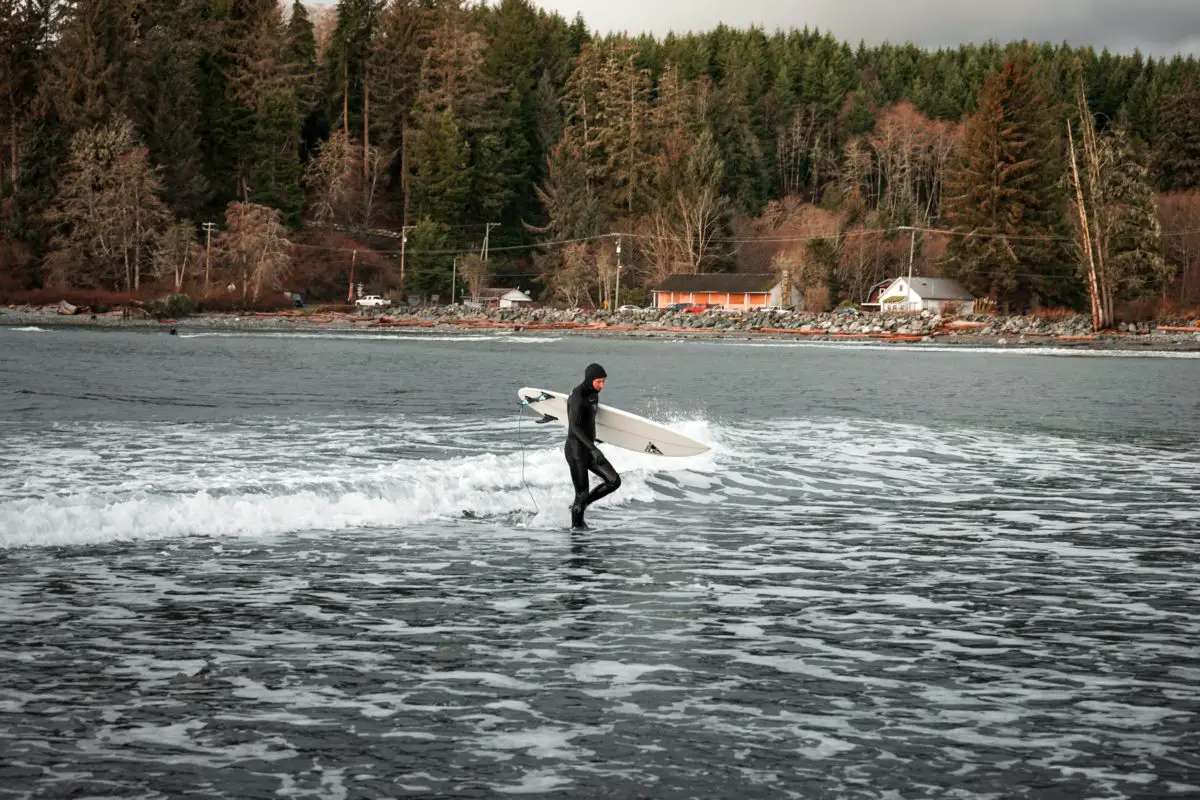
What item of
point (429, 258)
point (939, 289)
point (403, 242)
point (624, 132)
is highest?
point (624, 132)

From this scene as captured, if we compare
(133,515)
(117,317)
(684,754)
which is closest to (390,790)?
(684,754)

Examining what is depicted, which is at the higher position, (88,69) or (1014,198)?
(88,69)

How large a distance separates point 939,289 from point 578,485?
11199 cm

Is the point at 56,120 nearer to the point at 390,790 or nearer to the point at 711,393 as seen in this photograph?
the point at 711,393

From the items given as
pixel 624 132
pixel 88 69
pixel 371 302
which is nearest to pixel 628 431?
pixel 371 302

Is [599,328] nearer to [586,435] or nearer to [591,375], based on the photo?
[586,435]

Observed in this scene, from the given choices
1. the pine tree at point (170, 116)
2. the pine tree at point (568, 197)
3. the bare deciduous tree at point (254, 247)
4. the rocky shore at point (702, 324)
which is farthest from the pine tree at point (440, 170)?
the pine tree at point (170, 116)

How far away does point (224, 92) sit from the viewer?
142750 mm

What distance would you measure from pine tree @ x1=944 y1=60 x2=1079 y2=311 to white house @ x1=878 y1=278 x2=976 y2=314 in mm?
4765

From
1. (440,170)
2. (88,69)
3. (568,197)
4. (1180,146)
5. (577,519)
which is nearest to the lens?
(577,519)

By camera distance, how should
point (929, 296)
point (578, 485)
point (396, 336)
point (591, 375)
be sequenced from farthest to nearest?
point (929, 296) < point (396, 336) < point (578, 485) < point (591, 375)

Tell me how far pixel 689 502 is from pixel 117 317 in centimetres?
10501

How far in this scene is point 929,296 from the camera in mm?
120812

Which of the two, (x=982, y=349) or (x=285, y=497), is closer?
(x=285, y=497)
